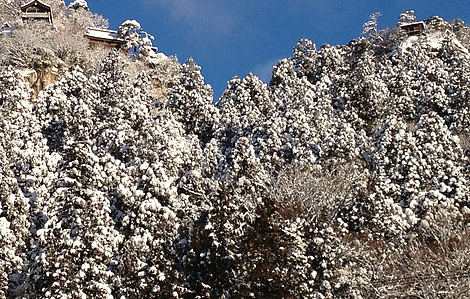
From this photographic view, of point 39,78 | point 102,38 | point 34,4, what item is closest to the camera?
point 39,78

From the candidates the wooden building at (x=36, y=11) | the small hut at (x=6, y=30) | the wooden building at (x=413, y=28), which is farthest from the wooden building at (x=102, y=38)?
the wooden building at (x=413, y=28)

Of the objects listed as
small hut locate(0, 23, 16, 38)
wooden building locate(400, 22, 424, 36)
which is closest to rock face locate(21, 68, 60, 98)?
small hut locate(0, 23, 16, 38)

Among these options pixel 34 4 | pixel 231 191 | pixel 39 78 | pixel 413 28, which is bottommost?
pixel 231 191

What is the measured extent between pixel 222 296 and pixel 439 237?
33.4 feet

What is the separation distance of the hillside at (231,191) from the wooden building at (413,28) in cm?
2572

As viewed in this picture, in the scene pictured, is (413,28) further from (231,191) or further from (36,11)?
(231,191)

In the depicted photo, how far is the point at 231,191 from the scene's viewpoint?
2575 cm

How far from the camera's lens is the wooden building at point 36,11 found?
5738 cm

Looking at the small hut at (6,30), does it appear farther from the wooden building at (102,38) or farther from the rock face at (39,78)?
the rock face at (39,78)

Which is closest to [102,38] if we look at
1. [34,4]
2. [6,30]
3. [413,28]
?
[34,4]

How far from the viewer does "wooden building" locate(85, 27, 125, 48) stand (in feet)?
204

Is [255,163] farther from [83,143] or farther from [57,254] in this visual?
[57,254]

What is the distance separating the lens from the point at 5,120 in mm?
31891

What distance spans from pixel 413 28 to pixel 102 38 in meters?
39.4
